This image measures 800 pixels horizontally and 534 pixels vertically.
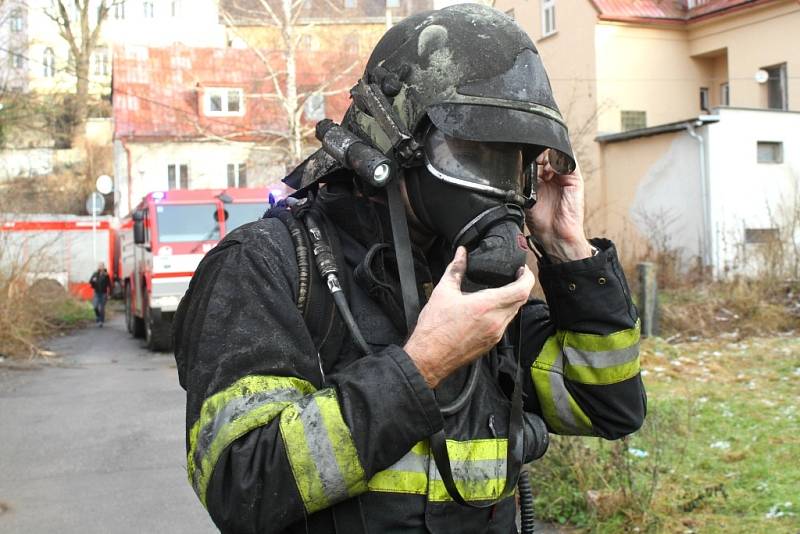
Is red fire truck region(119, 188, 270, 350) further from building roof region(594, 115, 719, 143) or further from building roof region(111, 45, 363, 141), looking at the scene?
building roof region(111, 45, 363, 141)

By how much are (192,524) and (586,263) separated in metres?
3.97

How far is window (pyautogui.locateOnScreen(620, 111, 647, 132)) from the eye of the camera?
79.1ft

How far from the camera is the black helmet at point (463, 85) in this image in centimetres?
182

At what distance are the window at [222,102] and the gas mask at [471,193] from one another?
33589mm

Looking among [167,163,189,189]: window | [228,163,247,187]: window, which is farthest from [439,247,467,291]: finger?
Result: [167,163,189,189]: window

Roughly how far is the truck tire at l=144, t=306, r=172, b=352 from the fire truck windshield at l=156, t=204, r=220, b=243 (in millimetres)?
1407

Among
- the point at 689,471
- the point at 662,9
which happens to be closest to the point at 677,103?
the point at 662,9

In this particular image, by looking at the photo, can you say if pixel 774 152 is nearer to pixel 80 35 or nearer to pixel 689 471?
pixel 689 471

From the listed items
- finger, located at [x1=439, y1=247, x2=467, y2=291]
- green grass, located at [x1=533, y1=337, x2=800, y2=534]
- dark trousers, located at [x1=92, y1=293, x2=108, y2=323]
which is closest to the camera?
finger, located at [x1=439, y1=247, x2=467, y2=291]

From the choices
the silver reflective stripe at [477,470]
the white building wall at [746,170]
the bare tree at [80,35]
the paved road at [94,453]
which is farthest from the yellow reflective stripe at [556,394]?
the bare tree at [80,35]

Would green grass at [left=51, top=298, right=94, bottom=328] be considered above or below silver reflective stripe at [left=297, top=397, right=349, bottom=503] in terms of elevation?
below

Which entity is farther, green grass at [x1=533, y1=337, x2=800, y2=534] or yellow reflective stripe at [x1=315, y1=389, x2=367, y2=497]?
green grass at [x1=533, y1=337, x2=800, y2=534]

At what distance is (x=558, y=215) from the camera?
7.04 ft

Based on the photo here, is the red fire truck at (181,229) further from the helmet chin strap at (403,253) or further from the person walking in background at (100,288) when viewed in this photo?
the helmet chin strap at (403,253)
